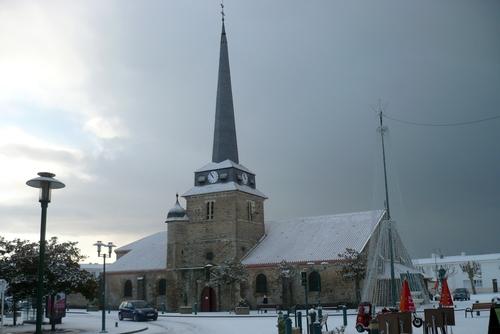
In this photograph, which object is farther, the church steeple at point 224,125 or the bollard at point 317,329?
the church steeple at point 224,125

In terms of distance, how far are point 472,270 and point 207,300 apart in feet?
177

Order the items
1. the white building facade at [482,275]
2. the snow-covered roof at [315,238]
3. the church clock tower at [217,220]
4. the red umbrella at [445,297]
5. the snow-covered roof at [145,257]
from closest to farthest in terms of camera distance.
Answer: the red umbrella at [445,297] → the snow-covered roof at [315,238] → the church clock tower at [217,220] → the snow-covered roof at [145,257] → the white building facade at [482,275]

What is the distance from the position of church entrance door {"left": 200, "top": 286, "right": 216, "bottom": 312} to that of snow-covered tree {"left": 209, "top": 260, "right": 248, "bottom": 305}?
8.23 feet

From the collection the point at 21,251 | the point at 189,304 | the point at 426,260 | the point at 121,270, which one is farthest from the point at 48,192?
the point at 426,260

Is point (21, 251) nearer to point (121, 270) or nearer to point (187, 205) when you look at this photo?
point (187, 205)

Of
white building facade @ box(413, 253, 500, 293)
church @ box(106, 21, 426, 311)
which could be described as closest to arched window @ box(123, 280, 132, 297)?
church @ box(106, 21, 426, 311)

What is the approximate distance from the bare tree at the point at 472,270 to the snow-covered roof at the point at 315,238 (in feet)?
139

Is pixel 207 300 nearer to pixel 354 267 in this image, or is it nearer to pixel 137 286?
pixel 137 286

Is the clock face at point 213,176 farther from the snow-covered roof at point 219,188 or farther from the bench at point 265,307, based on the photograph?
the bench at point 265,307

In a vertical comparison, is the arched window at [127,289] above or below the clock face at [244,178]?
below

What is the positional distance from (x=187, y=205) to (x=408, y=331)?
135ft

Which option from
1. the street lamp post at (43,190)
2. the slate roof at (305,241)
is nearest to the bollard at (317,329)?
the street lamp post at (43,190)

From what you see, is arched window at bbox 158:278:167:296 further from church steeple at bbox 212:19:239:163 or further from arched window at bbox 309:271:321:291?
arched window at bbox 309:271:321:291

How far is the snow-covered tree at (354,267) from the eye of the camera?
44875mm
